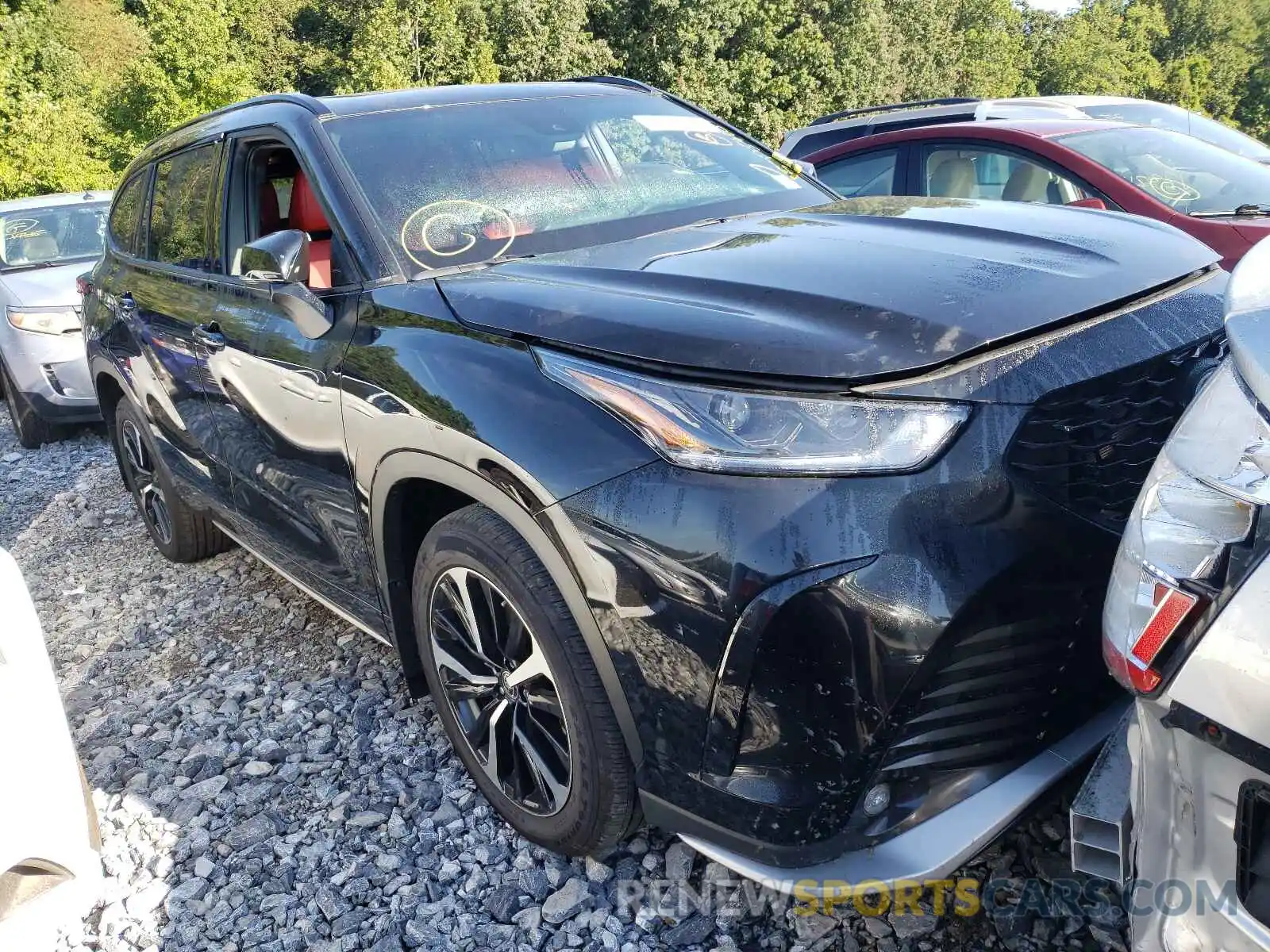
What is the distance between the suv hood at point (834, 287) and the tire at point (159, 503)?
2.55m

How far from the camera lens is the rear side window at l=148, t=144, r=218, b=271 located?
345 cm

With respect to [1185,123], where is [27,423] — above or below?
below

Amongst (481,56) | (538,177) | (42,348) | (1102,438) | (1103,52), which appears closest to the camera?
(1102,438)

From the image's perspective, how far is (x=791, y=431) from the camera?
1.69 m

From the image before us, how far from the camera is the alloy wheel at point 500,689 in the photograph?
216cm

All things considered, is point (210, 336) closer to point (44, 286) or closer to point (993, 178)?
point (993, 178)

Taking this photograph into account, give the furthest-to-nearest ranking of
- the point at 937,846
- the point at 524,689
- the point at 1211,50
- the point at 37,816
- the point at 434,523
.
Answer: the point at 1211,50, the point at 434,523, the point at 524,689, the point at 37,816, the point at 937,846

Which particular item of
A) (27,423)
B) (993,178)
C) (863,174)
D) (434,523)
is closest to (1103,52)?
(863,174)

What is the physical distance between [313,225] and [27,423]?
209 inches

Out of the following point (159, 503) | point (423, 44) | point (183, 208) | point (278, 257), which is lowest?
point (159, 503)

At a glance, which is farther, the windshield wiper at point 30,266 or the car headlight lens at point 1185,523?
the windshield wiper at point 30,266

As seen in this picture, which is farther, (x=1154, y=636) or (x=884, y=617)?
(x=884, y=617)

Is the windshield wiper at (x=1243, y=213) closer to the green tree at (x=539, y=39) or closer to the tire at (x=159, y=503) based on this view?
the tire at (x=159, y=503)

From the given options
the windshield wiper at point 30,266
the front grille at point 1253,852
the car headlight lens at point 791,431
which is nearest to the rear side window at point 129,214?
the car headlight lens at point 791,431
